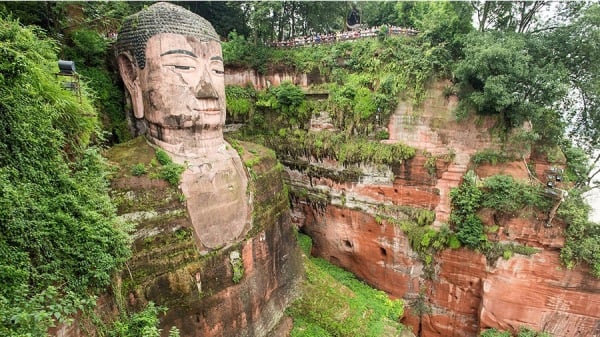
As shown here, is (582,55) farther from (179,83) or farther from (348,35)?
(179,83)

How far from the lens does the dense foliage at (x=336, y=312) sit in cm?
1193

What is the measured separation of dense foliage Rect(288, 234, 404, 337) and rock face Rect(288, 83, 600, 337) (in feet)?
6.19

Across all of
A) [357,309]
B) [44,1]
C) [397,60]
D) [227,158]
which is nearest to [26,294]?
[227,158]

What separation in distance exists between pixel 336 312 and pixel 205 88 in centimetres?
916

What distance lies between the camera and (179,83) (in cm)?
948

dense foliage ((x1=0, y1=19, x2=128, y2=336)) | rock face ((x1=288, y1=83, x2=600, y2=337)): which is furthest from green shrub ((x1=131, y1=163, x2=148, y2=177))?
rock face ((x1=288, y1=83, x2=600, y2=337))

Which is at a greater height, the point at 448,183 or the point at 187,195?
the point at 187,195

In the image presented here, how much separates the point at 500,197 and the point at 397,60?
7.01 metres

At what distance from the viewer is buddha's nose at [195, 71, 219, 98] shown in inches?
382

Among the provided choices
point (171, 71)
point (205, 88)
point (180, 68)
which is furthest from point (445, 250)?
point (171, 71)

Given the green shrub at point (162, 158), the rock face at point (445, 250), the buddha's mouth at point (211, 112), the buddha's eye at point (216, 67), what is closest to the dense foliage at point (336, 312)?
the rock face at point (445, 250)

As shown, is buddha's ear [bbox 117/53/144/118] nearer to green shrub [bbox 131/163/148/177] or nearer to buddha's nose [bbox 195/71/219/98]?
buddha's nose [bbox 195/71/219/98]

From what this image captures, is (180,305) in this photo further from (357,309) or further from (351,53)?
(351,53)

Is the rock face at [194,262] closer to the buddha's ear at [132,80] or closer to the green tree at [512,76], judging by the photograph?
the buddha's ear at [132,80]
